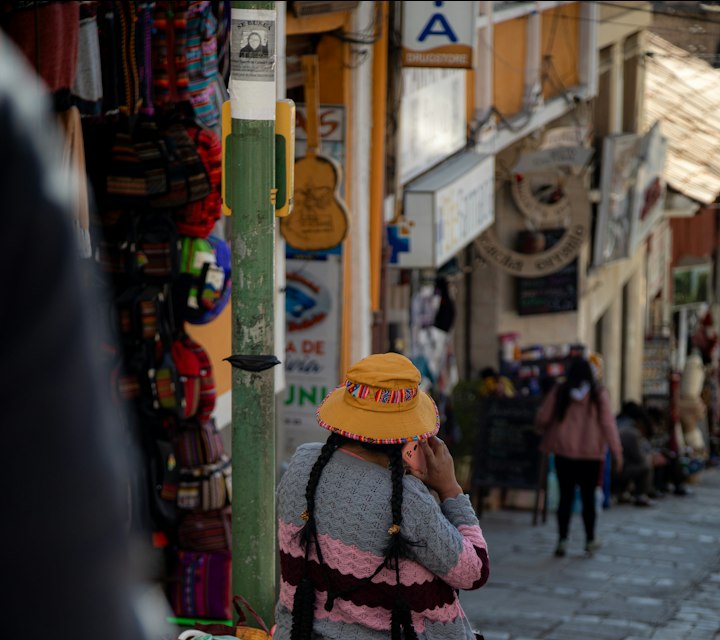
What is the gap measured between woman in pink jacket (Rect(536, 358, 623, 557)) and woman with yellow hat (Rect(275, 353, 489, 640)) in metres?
7.14

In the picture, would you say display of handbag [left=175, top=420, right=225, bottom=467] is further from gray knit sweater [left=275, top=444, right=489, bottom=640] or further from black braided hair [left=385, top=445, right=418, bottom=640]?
black braided hair [left=385, top=445, right=418, bottom=640]

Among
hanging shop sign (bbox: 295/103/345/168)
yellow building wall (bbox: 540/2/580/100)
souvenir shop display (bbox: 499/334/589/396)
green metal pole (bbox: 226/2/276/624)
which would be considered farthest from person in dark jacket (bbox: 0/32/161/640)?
yellow building wall (bbox: 540/2/580/100)

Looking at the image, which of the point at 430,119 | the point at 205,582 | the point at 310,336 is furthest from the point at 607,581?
the point at 205,582

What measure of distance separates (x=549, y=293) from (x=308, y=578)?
51.3 feet

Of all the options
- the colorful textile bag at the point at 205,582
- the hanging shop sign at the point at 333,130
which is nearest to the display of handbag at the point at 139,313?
the colorful textile bag at the point at 205,582

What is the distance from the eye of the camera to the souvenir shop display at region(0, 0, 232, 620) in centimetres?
616

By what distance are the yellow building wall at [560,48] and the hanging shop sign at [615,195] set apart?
127 cm

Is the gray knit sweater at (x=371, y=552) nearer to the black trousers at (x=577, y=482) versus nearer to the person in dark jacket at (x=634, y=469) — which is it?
the black trousers at (x=577, y=482)

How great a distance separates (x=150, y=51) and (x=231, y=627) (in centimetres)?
287

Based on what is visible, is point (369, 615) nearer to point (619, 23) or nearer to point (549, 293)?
point (549, 293)

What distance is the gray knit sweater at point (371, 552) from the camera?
387cm

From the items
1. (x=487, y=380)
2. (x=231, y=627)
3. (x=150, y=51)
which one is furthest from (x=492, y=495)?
(x=231, y=627)

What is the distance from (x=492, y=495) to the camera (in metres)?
15.4

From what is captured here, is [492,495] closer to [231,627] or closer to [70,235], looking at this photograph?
[231,627]
